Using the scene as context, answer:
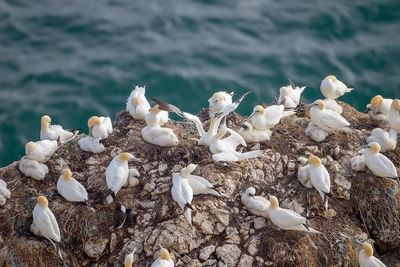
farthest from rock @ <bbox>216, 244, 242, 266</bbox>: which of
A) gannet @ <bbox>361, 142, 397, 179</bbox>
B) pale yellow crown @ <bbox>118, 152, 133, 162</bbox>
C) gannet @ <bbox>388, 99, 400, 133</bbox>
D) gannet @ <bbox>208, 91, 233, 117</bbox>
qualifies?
gannet @ <bbox>388, 99, 400, 133</bbox>

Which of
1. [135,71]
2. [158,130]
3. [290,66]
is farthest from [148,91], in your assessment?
[158,130]

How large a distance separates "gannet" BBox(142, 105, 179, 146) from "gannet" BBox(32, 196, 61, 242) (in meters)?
2.03

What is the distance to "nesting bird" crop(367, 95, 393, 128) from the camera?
10.3 m

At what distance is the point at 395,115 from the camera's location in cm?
990

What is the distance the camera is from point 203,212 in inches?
333

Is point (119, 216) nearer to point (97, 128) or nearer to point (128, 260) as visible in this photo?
point (128, 260)

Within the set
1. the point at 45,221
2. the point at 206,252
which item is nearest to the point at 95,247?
the point at 45,221

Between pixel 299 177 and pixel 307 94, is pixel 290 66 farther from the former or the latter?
pixel 299 177

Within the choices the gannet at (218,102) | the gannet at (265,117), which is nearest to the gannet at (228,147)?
the gannet at (265,117)

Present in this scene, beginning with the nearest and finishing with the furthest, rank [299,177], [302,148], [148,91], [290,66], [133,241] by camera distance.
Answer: [133,241] < [299,177] < [302,148] < [148,91] < [290,66]

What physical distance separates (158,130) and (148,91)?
26.7ft

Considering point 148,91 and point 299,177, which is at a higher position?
point 299,177

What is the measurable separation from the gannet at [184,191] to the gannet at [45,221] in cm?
168

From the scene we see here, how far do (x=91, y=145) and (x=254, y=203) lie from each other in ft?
9.36
